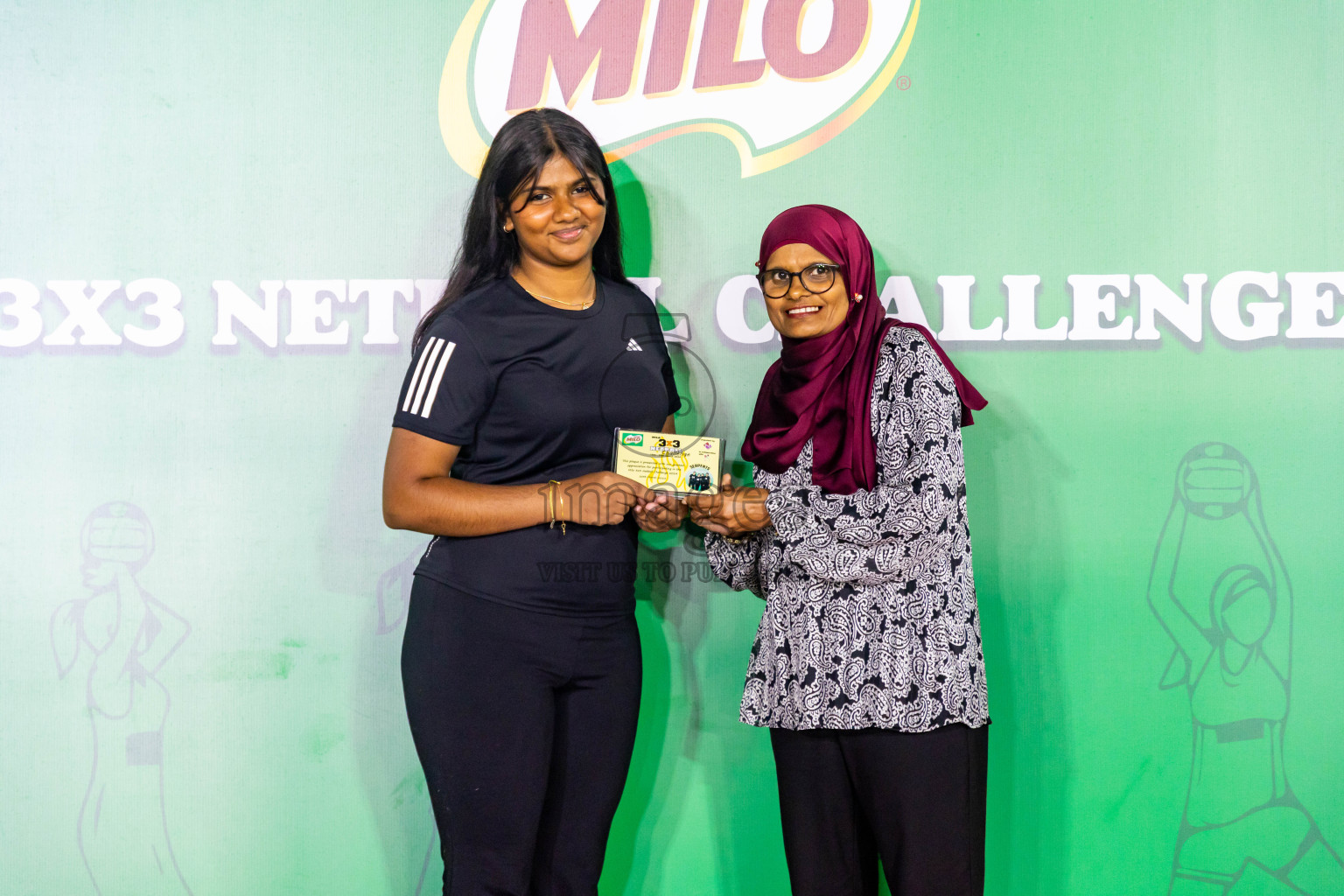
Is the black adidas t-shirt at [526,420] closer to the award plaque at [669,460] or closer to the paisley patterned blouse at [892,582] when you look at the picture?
the award plaque at [669,460]

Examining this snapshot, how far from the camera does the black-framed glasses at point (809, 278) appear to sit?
5.49 ft

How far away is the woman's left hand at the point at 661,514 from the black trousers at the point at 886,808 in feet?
1.43

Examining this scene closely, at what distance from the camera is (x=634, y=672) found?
70.6 inches

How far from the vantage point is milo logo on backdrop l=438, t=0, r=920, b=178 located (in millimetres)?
2074

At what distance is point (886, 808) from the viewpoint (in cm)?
160

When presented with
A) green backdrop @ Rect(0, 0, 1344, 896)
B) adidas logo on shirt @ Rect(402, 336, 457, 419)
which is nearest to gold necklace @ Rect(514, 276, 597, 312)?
adidas logo on shirt @ Rect(402, 336, 457, 419)

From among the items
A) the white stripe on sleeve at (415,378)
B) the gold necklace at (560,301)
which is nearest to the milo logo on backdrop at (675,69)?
the gold necklace at (560,301)

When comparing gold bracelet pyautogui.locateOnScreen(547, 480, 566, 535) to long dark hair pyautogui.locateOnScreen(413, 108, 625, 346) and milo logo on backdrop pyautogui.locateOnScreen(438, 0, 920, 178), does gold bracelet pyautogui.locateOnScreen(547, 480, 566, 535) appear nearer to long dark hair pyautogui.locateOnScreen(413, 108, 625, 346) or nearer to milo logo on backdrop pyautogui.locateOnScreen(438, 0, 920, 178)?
long dark hair pyautogui.locateOnScreen(413, 108, 625, 346)

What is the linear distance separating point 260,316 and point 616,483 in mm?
1003

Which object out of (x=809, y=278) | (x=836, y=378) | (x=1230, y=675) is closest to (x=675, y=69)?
(x=809, y=278)

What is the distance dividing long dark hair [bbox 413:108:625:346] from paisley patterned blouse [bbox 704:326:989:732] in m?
0.67

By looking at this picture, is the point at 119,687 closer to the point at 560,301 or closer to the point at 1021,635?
the point at 560,301

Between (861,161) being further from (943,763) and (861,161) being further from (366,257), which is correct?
(943,763)

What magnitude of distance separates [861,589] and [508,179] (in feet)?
3.21
